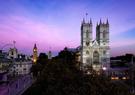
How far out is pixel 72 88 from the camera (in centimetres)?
2402

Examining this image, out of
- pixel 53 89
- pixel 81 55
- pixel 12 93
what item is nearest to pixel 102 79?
pixel 53 89

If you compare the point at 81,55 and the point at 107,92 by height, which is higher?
the point at 81,55

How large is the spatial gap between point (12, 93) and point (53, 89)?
349 centimetres

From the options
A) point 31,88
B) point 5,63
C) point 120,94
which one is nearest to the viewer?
point 120,94

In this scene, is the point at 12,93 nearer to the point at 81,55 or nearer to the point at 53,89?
the point at 53,89

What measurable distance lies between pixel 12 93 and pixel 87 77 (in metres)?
6.47

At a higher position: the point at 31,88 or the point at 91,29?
the point at 91,29

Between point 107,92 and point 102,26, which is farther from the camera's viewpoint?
point 102,26

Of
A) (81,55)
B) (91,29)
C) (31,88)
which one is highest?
A: (91,29)

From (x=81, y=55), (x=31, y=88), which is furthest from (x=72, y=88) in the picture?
(x=81, y=55)

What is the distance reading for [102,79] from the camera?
2475 centimetres

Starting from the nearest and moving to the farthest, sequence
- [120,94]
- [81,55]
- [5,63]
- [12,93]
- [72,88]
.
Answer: [120,94], [72,88], [12,93], [5,63], [81,55]

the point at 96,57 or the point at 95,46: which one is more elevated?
the point at 95,46

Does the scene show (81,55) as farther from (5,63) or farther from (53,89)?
(53,89)
